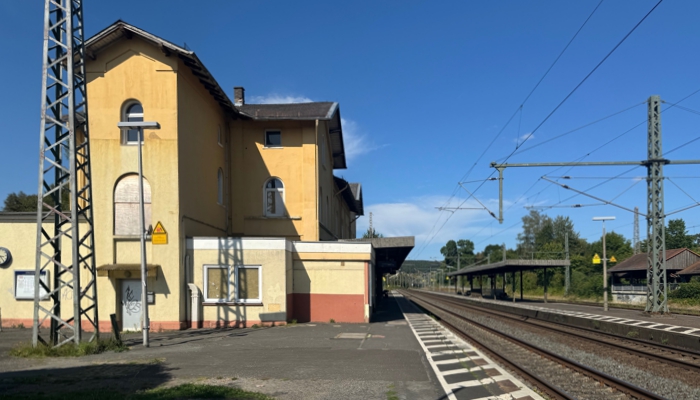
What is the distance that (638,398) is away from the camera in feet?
27.5

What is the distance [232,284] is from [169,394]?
37.8ft

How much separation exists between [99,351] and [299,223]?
13454mm

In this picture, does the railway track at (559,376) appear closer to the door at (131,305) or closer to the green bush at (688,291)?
the door at (131,305)

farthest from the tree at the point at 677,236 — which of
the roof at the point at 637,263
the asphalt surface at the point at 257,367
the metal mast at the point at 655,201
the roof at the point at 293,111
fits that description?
the asphalt surface at the point at 257,367

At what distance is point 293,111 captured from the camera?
86.3 feet

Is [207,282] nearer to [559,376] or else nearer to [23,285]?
[23,285]

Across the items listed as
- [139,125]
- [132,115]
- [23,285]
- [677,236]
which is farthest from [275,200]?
[677,236]

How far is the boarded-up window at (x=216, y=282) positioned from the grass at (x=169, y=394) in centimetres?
1094

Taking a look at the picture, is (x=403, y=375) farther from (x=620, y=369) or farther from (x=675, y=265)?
(x=675, y=265)

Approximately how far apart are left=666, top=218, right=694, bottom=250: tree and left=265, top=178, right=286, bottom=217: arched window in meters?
76.3

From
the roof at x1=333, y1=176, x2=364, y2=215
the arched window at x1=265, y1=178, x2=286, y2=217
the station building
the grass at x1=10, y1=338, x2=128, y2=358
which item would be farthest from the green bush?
the grass at x1=10, y1=338, x2=128, y2=358

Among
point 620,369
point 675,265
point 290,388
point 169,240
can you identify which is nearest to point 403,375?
point 290,388

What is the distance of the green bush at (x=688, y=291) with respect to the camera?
35.1 meters

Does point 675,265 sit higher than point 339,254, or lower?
lower
